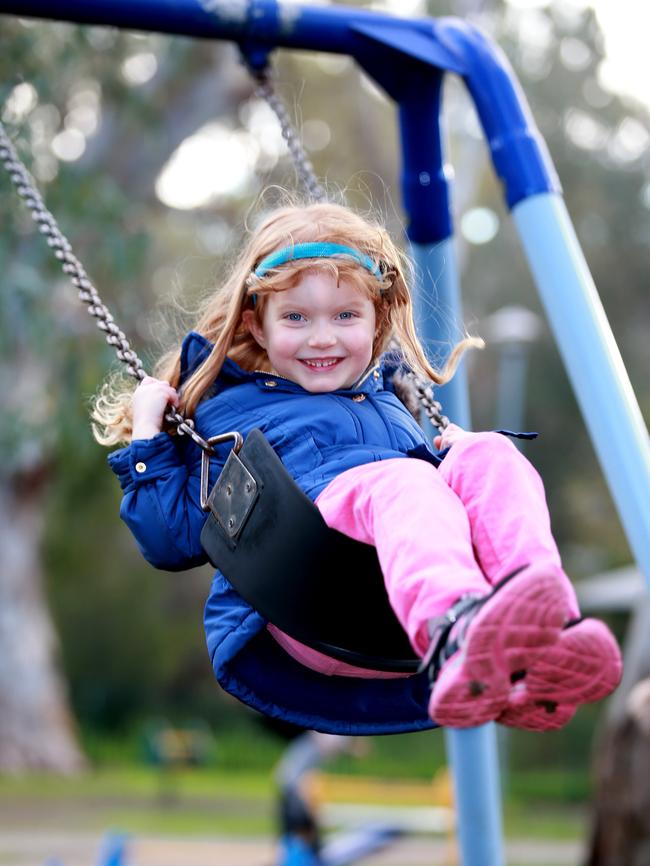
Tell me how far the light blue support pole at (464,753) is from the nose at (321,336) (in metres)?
1.12

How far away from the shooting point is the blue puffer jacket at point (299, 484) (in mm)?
2170

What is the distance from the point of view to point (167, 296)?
2885 mm

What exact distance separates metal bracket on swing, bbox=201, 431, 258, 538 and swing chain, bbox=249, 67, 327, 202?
0.86 metres

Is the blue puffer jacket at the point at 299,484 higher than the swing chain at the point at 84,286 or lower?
lower

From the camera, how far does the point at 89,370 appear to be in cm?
934

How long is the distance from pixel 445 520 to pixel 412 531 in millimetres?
55

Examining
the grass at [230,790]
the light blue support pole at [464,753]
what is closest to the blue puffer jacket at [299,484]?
the light blue support pole at [464,753]

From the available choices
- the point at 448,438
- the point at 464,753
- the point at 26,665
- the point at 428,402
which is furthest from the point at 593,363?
the point at 26,665

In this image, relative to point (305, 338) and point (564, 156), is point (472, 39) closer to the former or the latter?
point (305, 338)

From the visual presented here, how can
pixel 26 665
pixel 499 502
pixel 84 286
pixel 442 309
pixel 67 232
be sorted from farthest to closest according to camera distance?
1. pixel 26 665
2. pixel 67 232
3. pixel 442 309
4. pixel 84 286
5. pixel 499 502

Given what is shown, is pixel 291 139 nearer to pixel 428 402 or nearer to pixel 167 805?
pixel 428 402

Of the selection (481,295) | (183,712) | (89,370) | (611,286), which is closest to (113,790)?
(183,712)

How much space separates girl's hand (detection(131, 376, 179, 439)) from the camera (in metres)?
2.32

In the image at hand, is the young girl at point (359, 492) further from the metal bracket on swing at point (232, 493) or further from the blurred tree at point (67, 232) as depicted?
the blurred tree at point (67, 232)
